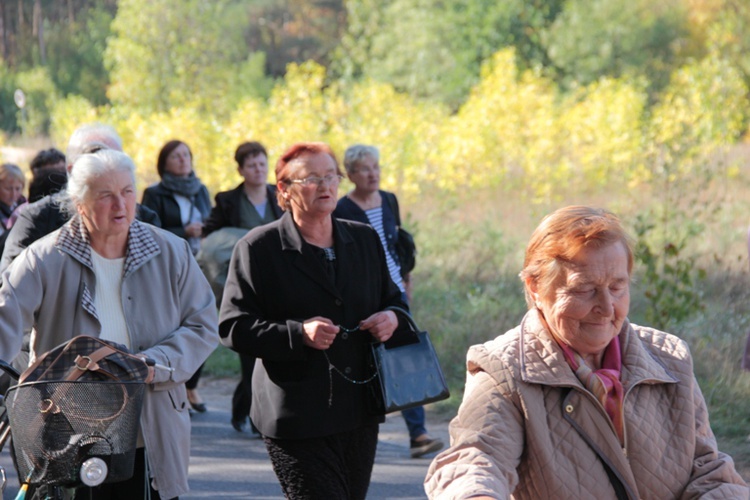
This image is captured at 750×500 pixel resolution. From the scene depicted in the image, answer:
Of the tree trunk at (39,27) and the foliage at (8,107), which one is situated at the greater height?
the tree trunk at (39,27)

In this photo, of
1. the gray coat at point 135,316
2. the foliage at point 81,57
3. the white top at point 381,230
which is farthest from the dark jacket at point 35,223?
the foliage at point 81,57

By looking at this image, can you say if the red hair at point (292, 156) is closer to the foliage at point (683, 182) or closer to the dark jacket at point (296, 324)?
the dark jacket at point (296, 324)

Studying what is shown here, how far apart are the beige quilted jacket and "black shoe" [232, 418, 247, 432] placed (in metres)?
5.71

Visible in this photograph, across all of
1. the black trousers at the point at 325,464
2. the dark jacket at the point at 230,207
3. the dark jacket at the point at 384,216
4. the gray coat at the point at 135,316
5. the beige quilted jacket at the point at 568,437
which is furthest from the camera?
the dark jacket at the point at 230,207

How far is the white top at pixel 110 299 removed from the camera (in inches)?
172

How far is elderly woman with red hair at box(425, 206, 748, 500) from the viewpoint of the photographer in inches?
110

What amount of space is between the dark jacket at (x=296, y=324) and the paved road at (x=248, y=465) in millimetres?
2251

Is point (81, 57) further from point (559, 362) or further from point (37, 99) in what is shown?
point (559, 362)

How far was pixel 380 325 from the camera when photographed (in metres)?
4.70

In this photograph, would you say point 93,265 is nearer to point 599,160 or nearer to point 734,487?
point 734,487

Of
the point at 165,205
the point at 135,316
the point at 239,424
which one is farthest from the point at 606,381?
the point at 165,205

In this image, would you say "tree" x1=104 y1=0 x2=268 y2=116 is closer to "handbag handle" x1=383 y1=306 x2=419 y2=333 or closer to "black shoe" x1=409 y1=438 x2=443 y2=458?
"black shoe" x1=409 y1=438 x2=443 y2=458

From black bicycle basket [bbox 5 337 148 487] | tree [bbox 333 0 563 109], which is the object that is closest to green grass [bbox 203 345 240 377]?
black bicycle basket [bbox 5 337 148 487]

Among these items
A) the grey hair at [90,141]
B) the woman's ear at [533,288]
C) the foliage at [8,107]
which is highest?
the grey hair at [90,141]
